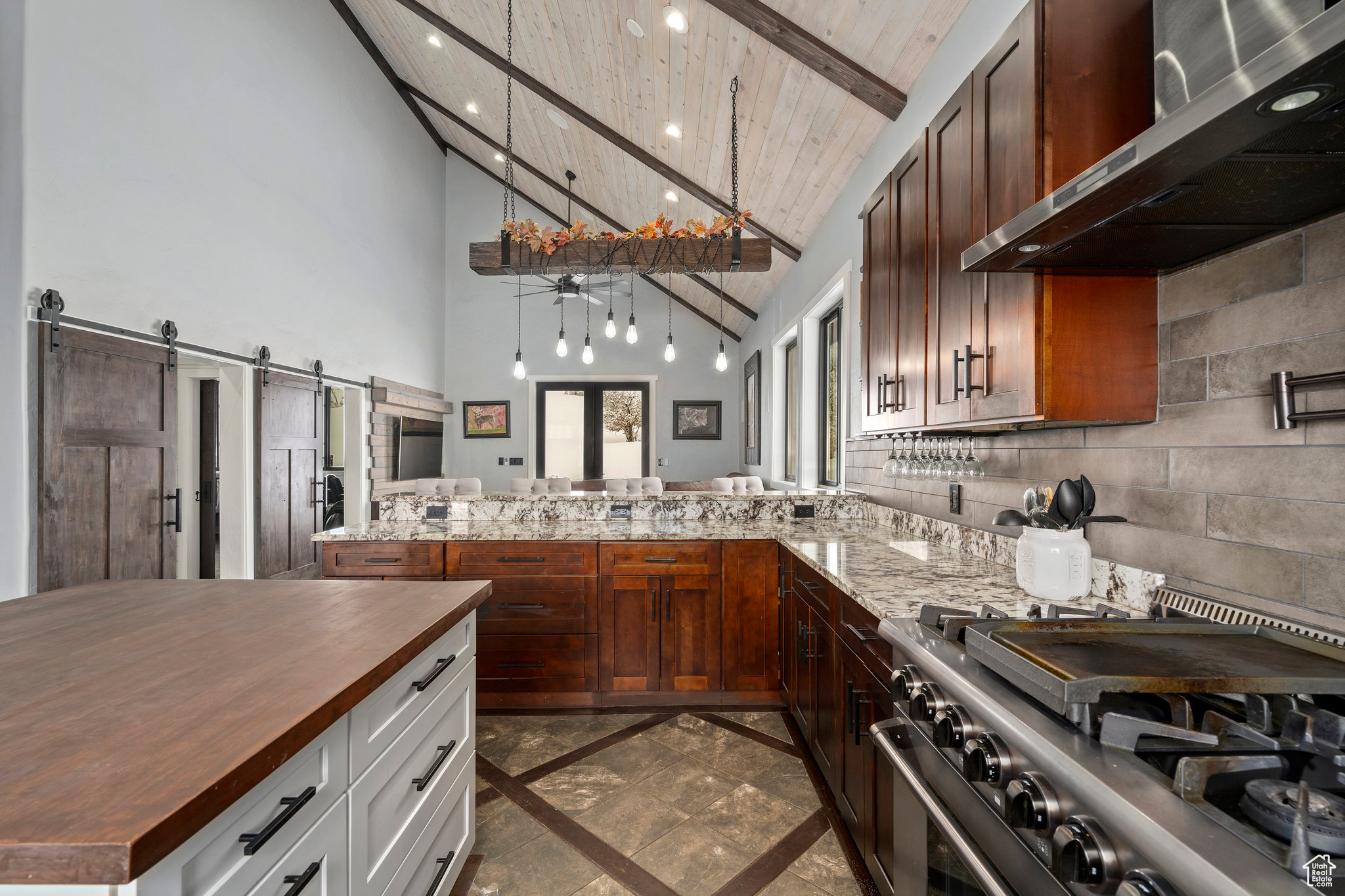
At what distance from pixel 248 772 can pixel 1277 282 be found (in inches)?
72.9

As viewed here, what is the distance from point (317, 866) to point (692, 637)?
2.04m

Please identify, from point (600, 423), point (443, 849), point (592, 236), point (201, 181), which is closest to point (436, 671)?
point (443, 849)

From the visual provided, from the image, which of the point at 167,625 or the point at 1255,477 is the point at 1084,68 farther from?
the point at 167,625

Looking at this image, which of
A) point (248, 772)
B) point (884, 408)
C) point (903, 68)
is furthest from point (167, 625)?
point (903, 68)

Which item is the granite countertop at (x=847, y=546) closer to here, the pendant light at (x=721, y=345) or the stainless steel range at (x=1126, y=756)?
the stainless steel range at (x=1126, y=756)

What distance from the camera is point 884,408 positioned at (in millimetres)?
2248

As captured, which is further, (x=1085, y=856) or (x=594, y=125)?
(x=594, y=125)

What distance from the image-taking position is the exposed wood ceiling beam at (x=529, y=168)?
6.86m

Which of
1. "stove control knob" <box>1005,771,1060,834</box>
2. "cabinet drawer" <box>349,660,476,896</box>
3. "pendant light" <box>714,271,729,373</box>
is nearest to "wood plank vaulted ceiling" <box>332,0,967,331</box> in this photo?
"pendant light" <box>714,271,729,373</box>

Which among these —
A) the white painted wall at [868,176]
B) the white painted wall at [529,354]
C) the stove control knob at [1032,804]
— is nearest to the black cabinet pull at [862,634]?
the stove control knob at [1032,804]

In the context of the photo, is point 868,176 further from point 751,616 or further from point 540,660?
point 540,660

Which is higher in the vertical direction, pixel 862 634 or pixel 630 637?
pixel 862 634

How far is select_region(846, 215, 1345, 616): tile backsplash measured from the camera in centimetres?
99

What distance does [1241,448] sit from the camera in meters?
1.15
